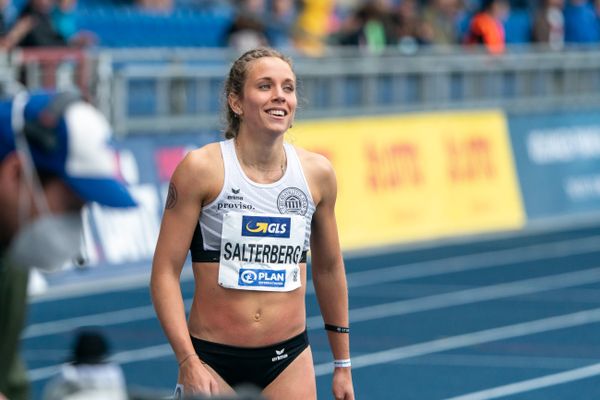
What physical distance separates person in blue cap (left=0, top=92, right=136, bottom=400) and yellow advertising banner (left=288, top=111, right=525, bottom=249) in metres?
12.7

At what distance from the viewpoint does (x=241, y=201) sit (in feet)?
18.0

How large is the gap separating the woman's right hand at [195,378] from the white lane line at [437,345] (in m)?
4.57

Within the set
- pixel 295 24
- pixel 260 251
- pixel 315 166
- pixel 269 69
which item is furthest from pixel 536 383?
pixel 295 24

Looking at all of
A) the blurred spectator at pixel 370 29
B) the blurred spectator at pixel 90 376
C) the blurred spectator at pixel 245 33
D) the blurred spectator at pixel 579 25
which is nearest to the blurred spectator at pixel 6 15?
the blurred spectator at pixel 245 33

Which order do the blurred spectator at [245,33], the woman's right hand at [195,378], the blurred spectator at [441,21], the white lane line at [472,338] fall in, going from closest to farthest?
1. the woman's right hand at [195,378]
2. the white lane line at [472,338]
3. the blurred spectator at [245,33]
4. the blurred spectator at [441,21]

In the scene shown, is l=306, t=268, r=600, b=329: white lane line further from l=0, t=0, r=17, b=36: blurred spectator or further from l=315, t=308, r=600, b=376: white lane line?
l=0, t=0, r=17, b=36: blurred spectator

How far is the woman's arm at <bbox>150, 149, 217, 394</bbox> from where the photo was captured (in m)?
5.23

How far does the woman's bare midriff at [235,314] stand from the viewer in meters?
5.46

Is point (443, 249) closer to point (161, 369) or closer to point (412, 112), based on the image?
point (412, 112)

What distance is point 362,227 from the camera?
54.1 feet

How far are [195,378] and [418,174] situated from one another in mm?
12199

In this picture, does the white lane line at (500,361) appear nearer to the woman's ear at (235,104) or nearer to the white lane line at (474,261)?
the white lane line at (474,261)

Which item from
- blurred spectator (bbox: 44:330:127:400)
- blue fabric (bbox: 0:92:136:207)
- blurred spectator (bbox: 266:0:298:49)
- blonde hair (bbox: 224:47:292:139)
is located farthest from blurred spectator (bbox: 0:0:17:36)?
blurred spectator (bbox: 44:330:127:400)

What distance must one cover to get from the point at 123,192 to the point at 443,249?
13.9 metres
